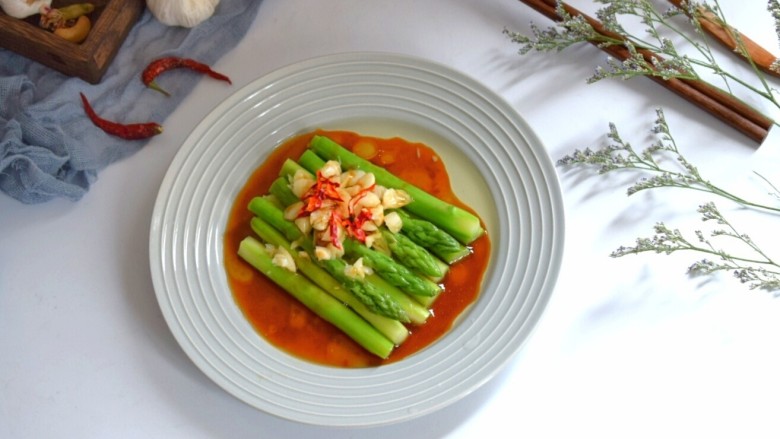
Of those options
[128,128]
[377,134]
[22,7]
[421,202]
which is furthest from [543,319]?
[22,7]

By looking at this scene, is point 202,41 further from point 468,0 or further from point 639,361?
point 639,361

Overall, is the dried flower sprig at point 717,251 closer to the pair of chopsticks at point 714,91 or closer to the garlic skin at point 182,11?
the pair of chopsticks at point 714,91

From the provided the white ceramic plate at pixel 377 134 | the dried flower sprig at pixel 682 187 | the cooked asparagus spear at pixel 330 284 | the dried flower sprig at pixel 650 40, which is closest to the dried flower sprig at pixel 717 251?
the dried flower sprig at pixel 682 187

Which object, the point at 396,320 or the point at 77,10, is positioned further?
the point at 77,10

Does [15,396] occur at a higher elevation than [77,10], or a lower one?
lower

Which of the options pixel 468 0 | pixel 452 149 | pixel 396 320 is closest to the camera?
pixel 396 320

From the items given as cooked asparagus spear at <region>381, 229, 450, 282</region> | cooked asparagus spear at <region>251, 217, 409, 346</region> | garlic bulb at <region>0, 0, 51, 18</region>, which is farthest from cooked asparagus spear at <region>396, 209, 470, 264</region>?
garlic bulb at <region>0, 0, 51, 18</region>

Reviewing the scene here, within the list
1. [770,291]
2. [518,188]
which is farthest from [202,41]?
[770,291]
